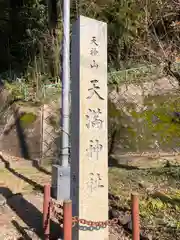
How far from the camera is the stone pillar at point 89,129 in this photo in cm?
362


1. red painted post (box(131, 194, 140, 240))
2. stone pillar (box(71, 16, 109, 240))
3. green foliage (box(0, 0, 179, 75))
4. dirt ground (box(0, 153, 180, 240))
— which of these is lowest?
dirt ground (box(0, 153, 180, 240))

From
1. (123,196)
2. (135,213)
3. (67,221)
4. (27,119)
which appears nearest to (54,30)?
(27,119)

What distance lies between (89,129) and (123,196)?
108 inches

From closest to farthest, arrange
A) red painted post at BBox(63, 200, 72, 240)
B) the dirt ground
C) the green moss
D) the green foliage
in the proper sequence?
red painted post at BBox(63, 200, 72, 240) < the dirt ground < the green foliage < the green moss

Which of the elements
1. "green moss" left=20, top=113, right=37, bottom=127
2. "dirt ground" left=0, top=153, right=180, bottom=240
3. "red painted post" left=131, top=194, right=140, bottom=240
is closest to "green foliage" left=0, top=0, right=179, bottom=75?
"green moss" left=20, top=113, right=37, bottom=127

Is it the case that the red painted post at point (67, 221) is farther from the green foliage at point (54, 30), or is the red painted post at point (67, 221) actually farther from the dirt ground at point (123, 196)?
the green foliage at point (54, 30)

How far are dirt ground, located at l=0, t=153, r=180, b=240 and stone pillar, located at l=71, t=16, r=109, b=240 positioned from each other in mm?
745

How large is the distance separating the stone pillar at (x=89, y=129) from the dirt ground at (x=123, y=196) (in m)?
0.75

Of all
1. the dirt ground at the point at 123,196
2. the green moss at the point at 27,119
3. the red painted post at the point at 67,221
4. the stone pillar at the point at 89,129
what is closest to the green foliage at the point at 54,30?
the green moss at the point at 27,119

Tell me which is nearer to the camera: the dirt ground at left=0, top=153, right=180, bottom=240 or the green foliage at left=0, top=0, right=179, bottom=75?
the dirt ground at left=0, top=153, right=180, bottom=240

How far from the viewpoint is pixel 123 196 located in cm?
580

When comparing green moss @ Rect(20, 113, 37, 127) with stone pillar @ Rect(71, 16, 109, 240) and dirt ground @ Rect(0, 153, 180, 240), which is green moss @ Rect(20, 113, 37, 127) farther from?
stone pillar @ Rect(71, 16, 109, 240)

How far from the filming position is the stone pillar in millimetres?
3617

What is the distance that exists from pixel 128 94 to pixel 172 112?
2.08 meters
